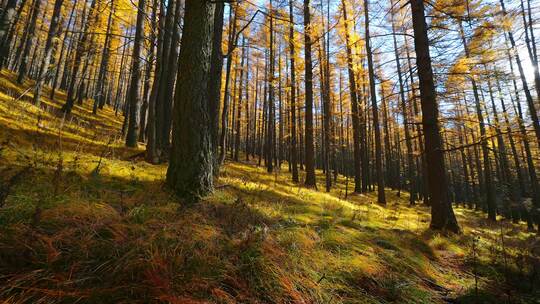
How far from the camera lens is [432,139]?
251 inches

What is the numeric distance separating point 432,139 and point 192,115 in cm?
569

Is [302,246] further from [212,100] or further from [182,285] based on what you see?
[212,100]

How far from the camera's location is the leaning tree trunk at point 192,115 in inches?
158

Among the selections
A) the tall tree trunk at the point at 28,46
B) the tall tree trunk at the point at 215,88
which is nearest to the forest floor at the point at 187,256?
the tall tree trunk at the point at 215,88

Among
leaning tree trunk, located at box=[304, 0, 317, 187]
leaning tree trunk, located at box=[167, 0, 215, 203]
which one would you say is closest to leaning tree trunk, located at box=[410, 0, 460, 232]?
leaning tree trunk, located at box=[304, 0, 317, 187]

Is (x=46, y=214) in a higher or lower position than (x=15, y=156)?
lower

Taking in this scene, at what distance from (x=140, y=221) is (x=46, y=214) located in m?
0.79

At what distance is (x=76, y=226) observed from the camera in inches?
89.6

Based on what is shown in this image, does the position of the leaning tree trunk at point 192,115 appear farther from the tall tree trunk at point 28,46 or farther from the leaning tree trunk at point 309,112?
the tall tree trunk at point 28,46

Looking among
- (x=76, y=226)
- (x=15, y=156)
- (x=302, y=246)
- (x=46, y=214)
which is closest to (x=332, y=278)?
(x=302, y=246)

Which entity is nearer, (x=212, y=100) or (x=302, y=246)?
(x=302, y=246)

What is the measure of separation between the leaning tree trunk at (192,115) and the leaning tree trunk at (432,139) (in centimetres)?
537

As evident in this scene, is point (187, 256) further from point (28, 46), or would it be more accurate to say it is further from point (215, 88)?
point (28, 46)

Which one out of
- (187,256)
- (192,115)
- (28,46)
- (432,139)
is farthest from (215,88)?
(28,46)
